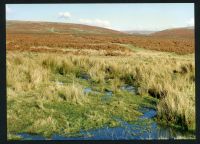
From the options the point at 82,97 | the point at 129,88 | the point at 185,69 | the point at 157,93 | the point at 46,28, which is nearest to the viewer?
the point at 82,97

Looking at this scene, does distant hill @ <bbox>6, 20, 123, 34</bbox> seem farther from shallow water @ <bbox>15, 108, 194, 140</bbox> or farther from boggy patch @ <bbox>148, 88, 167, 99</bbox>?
shallow water @ <bbox>15, 108, 194, 140</bbox>

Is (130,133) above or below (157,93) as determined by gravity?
below

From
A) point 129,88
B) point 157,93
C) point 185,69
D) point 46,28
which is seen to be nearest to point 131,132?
point 157,93

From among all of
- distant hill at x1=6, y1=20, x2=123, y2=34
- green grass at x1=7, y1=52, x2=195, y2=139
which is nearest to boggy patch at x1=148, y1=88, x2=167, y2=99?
green grass at x1=7, y1=52, x2=195, y2=139

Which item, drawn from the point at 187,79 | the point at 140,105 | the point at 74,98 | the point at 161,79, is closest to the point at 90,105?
the point at 74,98

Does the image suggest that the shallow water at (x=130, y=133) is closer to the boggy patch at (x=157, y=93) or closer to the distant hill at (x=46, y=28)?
the boggy patch at (x=157, y=93)

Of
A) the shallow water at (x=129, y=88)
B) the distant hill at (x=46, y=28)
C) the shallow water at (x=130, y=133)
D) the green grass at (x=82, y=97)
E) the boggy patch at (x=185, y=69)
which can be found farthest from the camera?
the distant hill at (x=46, y=28)

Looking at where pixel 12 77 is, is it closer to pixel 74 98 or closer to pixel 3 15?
pixel 74 98

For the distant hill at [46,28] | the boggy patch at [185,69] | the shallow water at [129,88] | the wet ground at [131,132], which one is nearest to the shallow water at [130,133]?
the wet ground at [131,132]

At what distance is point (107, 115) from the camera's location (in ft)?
21.0

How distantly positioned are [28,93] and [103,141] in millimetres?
2265

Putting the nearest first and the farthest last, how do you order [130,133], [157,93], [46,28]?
[130,133]
[157,93]
[46,28]

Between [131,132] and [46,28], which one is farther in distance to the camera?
[46,28]

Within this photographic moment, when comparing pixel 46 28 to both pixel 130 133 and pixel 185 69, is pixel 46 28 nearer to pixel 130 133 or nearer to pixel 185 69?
pixel 185 69
